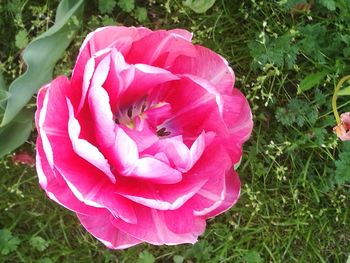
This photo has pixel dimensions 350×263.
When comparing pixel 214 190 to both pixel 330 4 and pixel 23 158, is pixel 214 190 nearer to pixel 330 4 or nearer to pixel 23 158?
pixel 330 4

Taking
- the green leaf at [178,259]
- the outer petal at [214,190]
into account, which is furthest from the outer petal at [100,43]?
the green leaf at [178,259]

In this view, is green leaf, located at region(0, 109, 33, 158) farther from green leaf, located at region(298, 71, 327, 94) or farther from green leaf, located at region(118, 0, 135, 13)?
green leaf, located at region(298, 71, 327, 94)

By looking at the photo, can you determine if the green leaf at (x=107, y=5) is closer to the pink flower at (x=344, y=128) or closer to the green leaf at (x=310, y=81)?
the green leaf at (x=310, y=81)

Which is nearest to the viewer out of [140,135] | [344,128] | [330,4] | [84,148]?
[84,148]

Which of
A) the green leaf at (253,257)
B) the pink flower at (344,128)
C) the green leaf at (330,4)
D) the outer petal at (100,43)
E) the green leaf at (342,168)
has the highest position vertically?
the outer petal at (100,43)

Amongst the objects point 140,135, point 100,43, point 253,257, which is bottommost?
point 253,257

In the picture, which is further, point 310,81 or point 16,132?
point 310,81

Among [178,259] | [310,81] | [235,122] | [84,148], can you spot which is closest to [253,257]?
[178,259]
